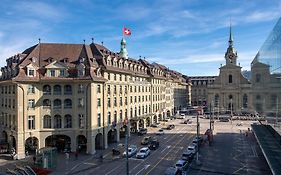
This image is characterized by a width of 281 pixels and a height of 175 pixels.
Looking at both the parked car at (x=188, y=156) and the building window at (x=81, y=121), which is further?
the building window at (x=81, y=121)

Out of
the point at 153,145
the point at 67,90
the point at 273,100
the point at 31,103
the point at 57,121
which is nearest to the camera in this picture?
the point at 273,100

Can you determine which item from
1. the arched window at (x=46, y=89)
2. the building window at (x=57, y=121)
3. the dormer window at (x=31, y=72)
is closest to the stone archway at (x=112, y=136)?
the building window at (x=57, y=121)

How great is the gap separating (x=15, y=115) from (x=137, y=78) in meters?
39.7

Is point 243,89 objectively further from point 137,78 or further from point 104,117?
point 104,117

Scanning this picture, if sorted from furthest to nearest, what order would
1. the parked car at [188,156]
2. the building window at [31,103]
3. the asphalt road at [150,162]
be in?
the building window at [31,103] → the parked car at [188,156] → the asphalt road at [150,162]

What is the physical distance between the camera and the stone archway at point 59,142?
61188 millimetres

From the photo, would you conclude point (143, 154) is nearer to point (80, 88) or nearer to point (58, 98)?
point (80, 88)

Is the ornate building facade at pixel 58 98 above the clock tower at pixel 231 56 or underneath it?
underneath

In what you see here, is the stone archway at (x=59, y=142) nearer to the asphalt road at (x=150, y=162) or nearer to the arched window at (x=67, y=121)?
the arched window at (x=67, y=121)

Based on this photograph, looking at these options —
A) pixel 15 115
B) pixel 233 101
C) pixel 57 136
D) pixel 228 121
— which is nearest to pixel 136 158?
pixel 57 136

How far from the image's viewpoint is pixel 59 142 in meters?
61.8

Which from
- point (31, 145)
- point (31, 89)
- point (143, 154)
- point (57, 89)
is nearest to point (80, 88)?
point (57, 89)

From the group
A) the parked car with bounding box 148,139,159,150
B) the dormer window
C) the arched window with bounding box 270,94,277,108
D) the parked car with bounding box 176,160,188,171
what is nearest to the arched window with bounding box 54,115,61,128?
the dormer window

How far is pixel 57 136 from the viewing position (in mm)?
61500
